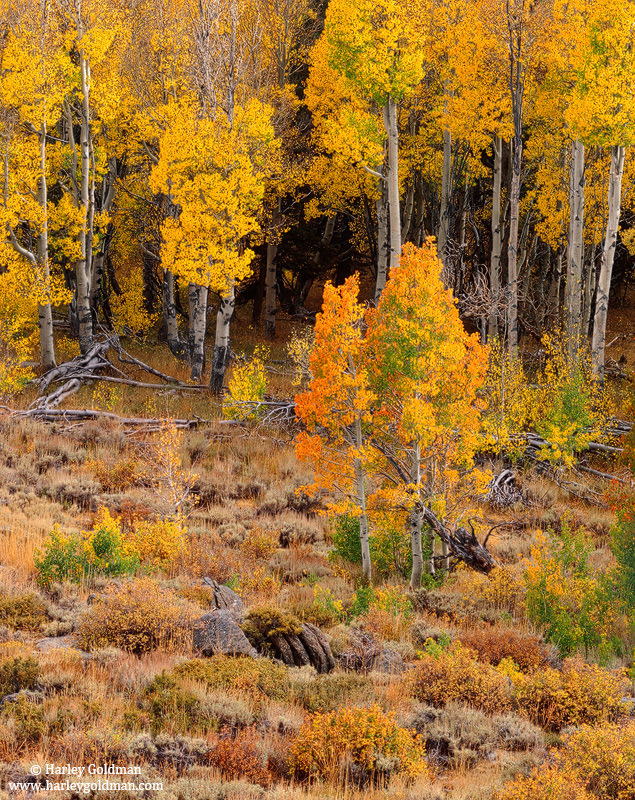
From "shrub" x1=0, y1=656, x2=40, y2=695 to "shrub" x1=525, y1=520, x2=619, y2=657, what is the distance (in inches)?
236

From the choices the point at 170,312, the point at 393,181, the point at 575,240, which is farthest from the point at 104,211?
the point at 575,240

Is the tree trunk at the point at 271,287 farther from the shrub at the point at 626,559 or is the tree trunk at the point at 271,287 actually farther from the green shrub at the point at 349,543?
the shrub at the point at 626,559

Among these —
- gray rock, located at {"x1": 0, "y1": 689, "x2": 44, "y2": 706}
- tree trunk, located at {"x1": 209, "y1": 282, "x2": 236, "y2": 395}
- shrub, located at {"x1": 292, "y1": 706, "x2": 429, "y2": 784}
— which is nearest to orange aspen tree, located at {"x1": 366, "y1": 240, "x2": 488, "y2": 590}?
shrub, located at {"x1": 292, "y1": 706, "x2": 429, "y2": 784}

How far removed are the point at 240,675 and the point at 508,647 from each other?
353 centimetres

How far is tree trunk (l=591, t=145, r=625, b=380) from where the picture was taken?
15.9 m

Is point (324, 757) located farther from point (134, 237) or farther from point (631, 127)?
point (134, 237)

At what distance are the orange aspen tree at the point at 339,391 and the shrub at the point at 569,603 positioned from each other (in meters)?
2.67

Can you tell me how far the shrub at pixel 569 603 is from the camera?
8.70 meters

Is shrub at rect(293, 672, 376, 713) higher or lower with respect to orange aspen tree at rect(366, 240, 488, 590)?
lower

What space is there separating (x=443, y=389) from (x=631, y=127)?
9157mm

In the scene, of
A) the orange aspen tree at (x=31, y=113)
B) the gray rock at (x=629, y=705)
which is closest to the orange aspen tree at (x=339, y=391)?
the gray rock at (x=629, y=705)

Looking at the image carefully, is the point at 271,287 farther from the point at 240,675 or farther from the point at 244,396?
the point at 240,675

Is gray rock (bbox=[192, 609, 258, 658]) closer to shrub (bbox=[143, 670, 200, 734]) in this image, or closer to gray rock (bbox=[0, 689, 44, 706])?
shrub (bbox=[143, 670, 200, 734])

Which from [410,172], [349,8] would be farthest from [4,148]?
[410,172]
